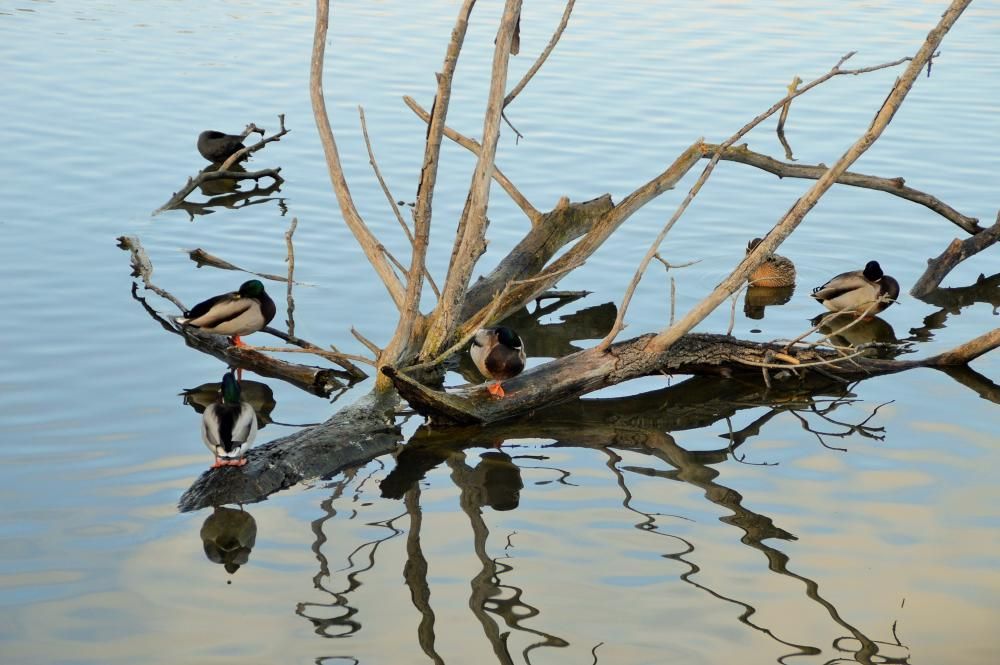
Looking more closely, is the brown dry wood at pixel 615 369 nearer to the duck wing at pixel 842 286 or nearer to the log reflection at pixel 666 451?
the log reflection at pixel 666 451

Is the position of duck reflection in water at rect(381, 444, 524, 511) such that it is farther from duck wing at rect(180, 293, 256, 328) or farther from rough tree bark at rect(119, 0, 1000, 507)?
duck wing at rect(180, 293, 256, 328)

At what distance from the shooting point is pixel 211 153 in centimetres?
1382

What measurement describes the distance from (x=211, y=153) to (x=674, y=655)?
995 cm

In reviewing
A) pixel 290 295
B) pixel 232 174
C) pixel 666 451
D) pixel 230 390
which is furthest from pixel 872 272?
pixel 232 174

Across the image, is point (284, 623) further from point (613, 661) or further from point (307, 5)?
point (307, 5)

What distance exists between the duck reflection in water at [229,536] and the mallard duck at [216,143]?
7.99m

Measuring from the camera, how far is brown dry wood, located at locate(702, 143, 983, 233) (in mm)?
10367

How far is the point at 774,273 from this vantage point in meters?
11.1

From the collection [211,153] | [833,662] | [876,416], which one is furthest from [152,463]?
[211,153]

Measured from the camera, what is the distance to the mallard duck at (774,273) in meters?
11.1

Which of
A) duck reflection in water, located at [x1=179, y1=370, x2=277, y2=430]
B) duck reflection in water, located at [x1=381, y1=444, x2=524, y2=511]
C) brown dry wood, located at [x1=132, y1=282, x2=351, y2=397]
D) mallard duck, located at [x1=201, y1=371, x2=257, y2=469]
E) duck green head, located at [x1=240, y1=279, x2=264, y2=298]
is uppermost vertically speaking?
duck green head, located at [x1=240, y1=279, x2=264, y2=298]

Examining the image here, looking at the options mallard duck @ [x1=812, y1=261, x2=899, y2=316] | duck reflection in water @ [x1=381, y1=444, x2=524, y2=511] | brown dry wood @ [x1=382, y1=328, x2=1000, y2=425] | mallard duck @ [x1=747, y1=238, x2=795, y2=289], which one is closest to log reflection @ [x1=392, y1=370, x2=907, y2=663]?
duck reflection in water @ [x1=381, y1=444, x2=524, y2=511]

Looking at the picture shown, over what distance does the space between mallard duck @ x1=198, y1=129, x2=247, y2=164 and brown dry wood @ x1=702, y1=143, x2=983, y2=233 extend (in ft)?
19.1

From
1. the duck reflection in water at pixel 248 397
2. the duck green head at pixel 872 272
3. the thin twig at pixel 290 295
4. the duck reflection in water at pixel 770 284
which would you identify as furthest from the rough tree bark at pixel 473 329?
the duck reflection in water at pixel 770 284
